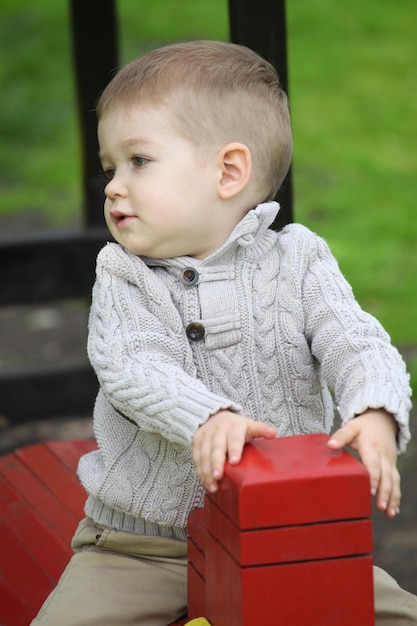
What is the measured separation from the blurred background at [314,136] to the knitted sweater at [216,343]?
219 cm

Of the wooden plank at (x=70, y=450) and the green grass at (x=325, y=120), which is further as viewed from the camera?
the green grass at (x=325, y=120)

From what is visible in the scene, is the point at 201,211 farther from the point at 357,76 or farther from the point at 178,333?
the point at 357,76

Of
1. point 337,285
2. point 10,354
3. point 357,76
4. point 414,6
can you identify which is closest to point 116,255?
point 337,285

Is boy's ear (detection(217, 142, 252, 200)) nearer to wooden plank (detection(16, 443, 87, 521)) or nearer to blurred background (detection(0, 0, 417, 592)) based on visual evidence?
wooden plank (detection(16, 443, 87, 521))

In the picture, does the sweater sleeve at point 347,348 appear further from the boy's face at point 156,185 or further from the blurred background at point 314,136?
the blurred background at point 314,136

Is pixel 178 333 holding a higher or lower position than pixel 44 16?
higher

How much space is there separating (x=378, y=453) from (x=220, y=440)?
0.24 meters

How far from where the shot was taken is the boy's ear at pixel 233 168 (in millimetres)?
1991

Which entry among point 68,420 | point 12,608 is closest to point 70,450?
point 12,608

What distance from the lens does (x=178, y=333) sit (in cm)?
197

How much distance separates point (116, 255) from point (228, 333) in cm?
24

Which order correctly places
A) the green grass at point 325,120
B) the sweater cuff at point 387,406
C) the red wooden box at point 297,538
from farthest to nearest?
the green grass at point 325,120 < the sweater cuff at point 387,406 < the red wooden box at point 297,538

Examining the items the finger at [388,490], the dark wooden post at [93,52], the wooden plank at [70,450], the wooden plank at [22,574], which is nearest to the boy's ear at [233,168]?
the finger at [388,490]

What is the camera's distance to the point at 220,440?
159 centimetres
